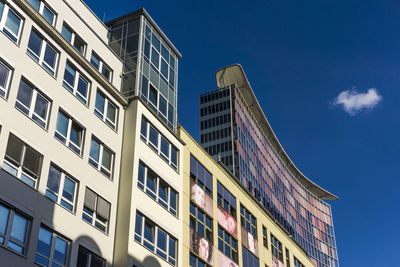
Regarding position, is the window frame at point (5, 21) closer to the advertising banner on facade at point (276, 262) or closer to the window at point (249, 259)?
the window at point (249, 259)

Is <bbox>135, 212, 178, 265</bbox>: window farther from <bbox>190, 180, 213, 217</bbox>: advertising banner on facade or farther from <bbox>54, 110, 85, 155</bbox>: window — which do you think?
<bbox>54, 110, 85, 155</bbox>: window

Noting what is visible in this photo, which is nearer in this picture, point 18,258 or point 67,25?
point 18,258

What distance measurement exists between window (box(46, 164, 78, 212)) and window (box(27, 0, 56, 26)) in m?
9.10

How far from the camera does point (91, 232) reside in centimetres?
2745

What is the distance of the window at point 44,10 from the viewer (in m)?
30.0

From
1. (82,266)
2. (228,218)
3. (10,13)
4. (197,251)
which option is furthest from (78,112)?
(228,218)

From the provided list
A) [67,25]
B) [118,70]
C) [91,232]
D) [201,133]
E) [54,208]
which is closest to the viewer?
[54,208]

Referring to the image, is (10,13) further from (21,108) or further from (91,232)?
(91,232)

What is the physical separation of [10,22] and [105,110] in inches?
308

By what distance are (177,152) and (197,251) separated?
270 inches

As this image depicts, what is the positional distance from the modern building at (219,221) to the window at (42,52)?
12.6 meters

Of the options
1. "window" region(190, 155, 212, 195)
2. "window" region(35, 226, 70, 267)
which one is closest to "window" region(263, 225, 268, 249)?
"window" region(190, 155, 212, 195)

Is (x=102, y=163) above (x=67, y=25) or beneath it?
beneath

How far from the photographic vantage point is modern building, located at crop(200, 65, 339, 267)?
100 metres
